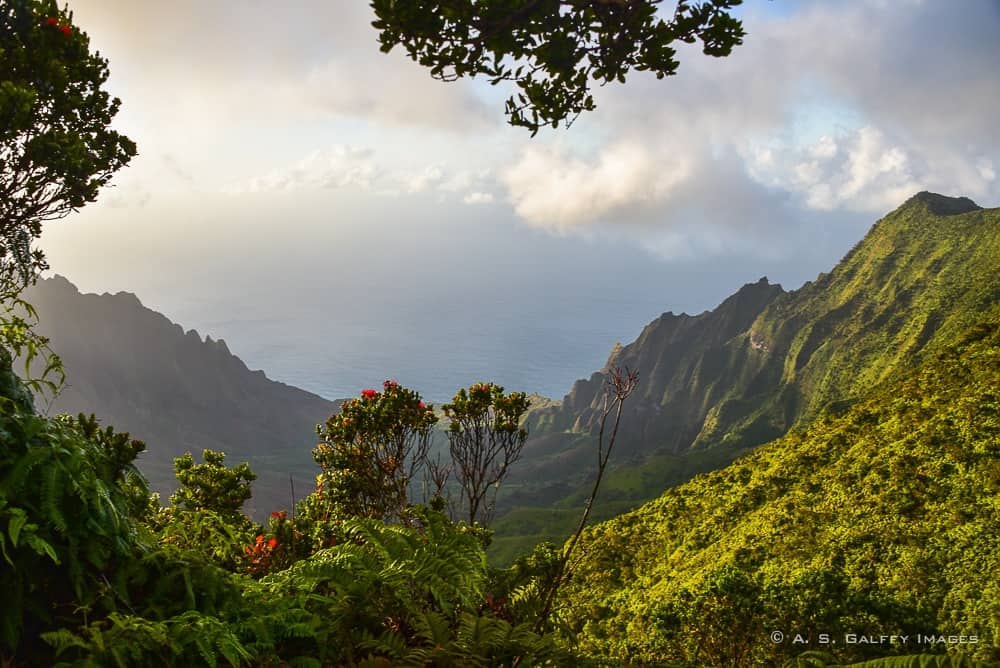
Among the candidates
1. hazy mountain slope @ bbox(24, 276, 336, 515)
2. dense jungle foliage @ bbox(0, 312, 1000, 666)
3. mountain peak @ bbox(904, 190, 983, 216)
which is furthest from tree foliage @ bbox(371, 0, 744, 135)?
hazy mountain slope @ bbox(24, 276, 336, 515)

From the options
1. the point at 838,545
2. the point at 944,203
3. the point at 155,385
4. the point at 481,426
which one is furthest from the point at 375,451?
the point at 155,385

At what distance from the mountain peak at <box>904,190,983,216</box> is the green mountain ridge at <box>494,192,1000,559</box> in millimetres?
343

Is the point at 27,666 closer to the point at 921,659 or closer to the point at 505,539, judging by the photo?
the point at 921,659

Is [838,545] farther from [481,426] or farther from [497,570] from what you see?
[497,570]

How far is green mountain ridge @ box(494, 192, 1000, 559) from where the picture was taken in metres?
97.6

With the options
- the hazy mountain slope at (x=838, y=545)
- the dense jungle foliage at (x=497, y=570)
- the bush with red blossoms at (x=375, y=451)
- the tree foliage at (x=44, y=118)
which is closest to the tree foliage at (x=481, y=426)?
the dense jungle foliage at (x=497, y=570)

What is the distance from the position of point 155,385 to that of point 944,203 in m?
232

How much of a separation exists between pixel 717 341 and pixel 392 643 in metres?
207

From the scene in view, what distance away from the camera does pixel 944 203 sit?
5226 inches

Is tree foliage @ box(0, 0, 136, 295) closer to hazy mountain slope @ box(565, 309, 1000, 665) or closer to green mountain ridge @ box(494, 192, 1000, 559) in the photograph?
hazy mountain slope @ box(565, 309, 1000, 665)

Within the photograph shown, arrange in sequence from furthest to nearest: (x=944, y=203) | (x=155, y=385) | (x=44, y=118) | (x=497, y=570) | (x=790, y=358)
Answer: (x=155, y=385) < (x=790, y=358) < (x=944, y=203) < (x=44, y=118) < (x=497, y=570)

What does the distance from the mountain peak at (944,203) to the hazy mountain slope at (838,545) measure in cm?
14178

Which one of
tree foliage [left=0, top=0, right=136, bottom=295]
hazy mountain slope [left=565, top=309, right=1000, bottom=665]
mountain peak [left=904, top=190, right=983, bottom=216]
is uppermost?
mountain peak [left=904, top=190, right=983, bottom=216]

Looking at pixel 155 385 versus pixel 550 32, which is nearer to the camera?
pixel 550 32
